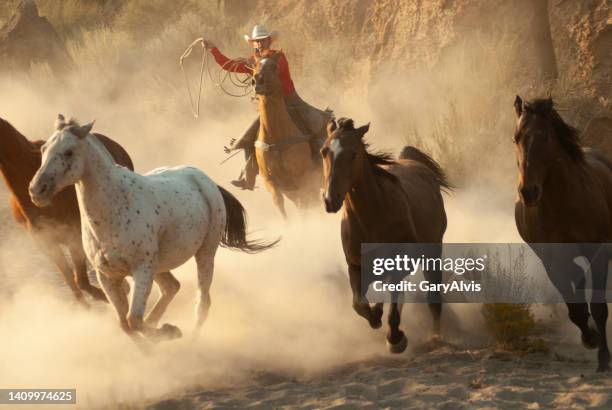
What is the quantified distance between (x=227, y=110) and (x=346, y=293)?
10.1m

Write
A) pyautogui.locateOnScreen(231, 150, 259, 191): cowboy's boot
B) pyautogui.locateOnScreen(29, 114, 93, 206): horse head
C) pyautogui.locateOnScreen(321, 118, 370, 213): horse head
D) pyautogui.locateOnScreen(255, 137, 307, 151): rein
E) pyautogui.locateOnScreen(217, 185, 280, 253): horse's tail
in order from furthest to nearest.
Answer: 1. pyautogui.locateOnScreen(231, 150, 259, 191): cowboy's boot
2. pyautogui.locateOnScreen(255, 137, 307, 151): rein
3. pyautogui.locateOnScreen(217, 185, 280, 253): horse's tail
4. pyautogui.locateOnScreen(321, 118, 370, 213): horse head
5. pyautogui.locateOnScreen(29, 114, 93, 206): horse head

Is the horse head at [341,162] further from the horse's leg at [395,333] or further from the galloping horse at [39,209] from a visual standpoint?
the galloping horse at [39,209]

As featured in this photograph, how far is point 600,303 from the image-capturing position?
7.68 meters

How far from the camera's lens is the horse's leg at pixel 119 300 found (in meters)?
8.12

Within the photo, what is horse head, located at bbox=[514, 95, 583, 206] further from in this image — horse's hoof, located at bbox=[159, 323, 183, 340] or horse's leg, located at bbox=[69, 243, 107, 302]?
horse's leg, located at bbox=[69, 243, 107, 302]

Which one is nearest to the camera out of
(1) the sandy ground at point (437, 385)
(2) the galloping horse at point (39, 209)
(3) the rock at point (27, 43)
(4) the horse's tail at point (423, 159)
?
(1) the sandy ground at point (437, 385)

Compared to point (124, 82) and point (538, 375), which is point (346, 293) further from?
point (124, 82)

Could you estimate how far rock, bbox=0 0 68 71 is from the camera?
75.4ft

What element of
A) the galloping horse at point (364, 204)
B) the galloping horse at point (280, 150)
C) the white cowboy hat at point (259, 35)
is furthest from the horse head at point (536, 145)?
the white cowboy hat at point (259, 35)

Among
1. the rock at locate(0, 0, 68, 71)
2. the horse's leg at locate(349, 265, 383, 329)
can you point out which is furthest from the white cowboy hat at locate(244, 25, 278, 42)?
the rock at locate(0, 0, 68, 71)

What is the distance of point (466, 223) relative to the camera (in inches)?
486

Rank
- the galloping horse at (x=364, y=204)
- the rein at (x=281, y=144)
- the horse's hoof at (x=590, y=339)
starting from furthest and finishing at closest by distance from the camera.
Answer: the rein at (x=281, y=144), the horse's hoof at (x=590, y=339), the galloping horse at (x=364, y=204)

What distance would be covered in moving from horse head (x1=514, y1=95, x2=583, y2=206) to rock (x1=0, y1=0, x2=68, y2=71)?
55.0ft

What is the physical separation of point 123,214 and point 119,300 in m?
0.68
